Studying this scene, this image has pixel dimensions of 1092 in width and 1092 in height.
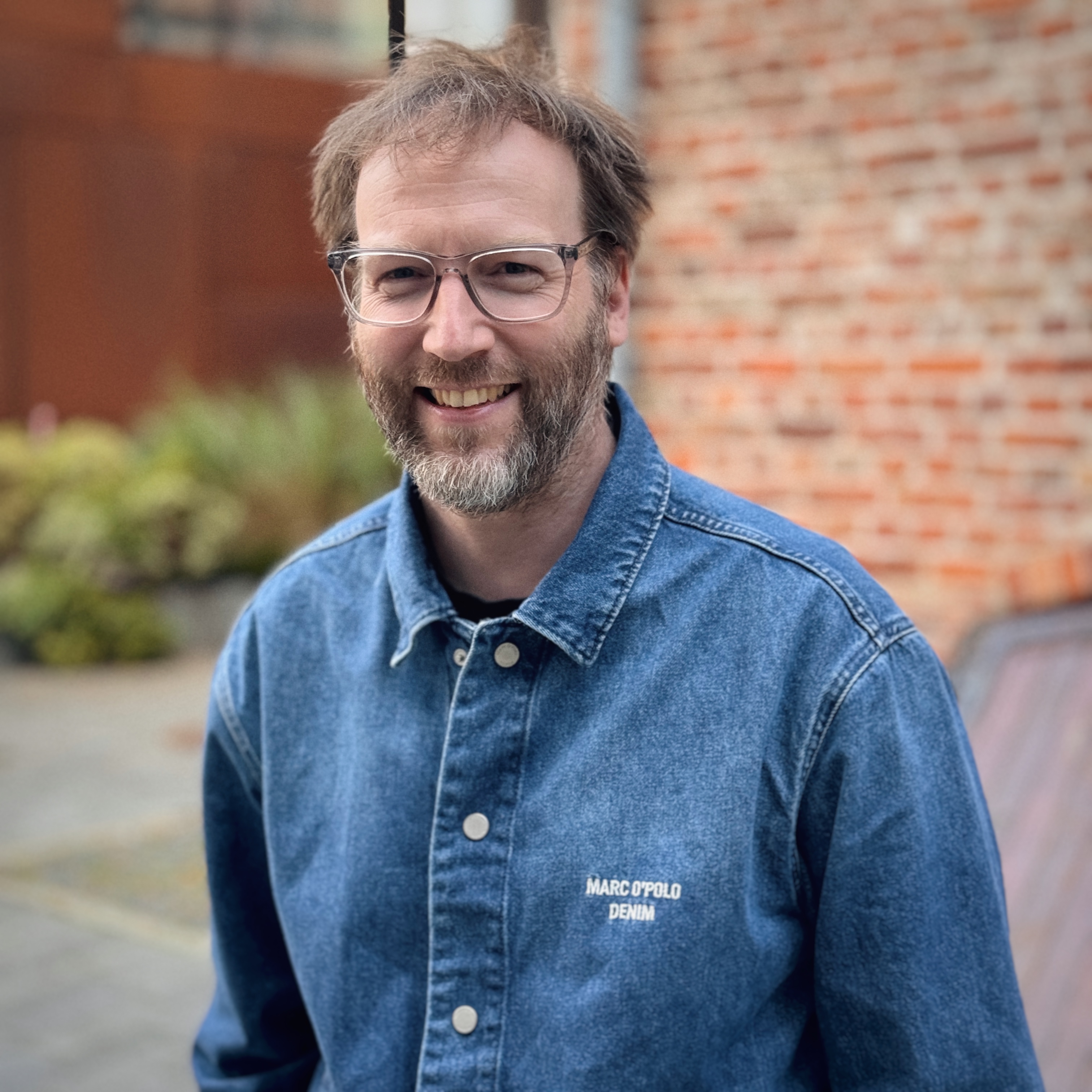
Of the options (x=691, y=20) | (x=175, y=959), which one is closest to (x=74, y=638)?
A: (x=175, y=959)

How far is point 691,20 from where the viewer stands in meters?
4.67

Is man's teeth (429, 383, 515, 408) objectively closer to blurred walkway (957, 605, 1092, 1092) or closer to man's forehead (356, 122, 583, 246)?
man's forehead (356, 122, 583, 246)

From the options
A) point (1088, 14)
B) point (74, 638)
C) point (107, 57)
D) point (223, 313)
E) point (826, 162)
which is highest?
point (107, 57)

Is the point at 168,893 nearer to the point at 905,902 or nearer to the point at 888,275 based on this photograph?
the point at 888,275

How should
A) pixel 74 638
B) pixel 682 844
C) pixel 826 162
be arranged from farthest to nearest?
pixel 74 638 < pixel 826 162 < pixel 682 844

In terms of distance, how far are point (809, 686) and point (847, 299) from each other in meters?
3.20

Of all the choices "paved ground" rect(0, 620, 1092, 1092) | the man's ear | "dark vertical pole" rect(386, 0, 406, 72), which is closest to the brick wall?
"paved ground" rect(0, 620, 1092, 1092)

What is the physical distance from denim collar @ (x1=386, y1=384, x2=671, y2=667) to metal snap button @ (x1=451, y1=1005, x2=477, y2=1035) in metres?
0.41

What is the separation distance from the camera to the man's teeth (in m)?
1.58

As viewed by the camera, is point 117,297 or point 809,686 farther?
point 117,297

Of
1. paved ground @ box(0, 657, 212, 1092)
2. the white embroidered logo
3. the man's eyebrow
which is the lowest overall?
paved ground @ box(0, 657, 212, 1092)

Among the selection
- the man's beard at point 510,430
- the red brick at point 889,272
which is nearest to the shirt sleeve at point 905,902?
the man's beard at point 510,430

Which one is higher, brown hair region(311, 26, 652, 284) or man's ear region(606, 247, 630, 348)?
brown hair region(311, 26, 652, 284)

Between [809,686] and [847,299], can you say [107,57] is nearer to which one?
[847,299]
